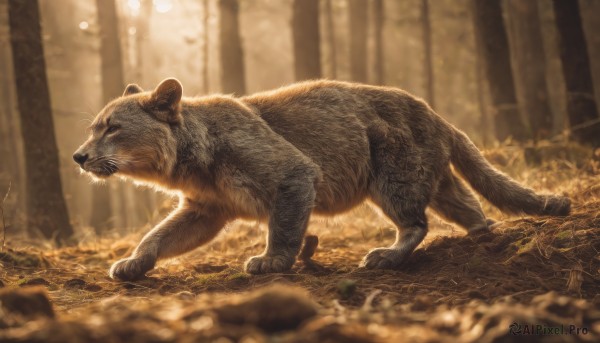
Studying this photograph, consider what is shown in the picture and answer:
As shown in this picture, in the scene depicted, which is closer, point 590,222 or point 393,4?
point 590,222

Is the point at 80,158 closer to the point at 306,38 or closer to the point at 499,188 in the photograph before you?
the point at 499,188

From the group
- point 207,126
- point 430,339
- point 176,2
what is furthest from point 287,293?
point 176,2

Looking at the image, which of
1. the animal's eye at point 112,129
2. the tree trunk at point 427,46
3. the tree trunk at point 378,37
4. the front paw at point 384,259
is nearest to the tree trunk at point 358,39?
the tree trunk at point 378,37

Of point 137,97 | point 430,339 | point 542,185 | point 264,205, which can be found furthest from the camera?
point 542,185

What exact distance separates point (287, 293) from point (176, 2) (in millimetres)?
31883

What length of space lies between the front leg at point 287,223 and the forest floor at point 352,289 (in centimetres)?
19

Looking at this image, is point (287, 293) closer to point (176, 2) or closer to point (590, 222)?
point (590, 222)

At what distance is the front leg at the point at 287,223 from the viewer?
5078mm

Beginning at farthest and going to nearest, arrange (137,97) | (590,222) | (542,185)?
1. (542,185)
2. (137,97)
3. (590,222)

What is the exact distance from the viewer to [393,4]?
37312 mm

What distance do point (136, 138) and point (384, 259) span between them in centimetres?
272

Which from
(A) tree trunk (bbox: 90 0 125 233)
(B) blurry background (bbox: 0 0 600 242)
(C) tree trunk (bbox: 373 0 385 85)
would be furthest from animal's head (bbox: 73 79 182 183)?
(C) tree trunk (bbox: 373 0 385 85)

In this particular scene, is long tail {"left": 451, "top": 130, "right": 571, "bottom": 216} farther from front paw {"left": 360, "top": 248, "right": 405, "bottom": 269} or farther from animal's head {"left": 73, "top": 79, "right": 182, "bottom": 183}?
animal's head {"left": 73, "top": 79, "right": 182, "bottom": 183}

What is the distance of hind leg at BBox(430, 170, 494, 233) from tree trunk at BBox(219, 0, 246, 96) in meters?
8.34
